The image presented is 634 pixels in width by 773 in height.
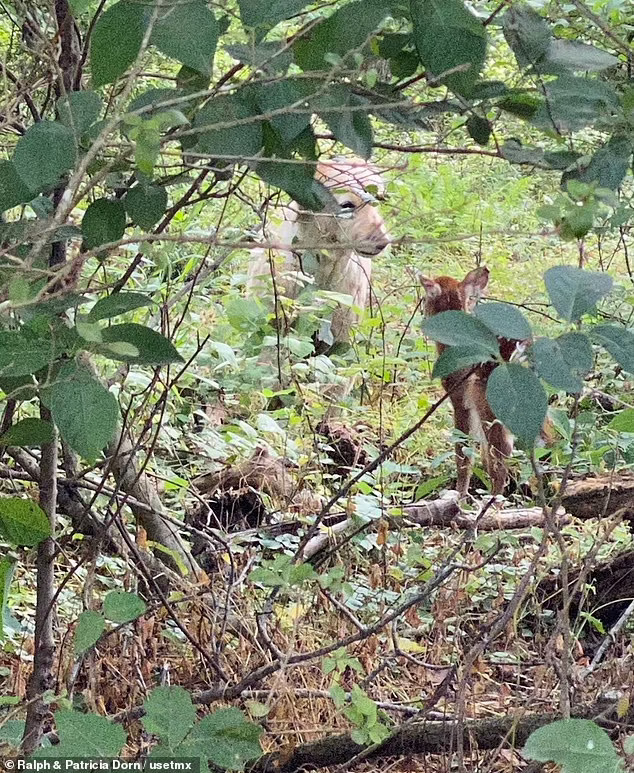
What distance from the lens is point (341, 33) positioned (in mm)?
792

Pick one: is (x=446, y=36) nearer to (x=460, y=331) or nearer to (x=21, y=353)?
(x=460, y=331)

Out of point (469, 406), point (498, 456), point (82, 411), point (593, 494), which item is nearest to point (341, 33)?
point (82, 411)

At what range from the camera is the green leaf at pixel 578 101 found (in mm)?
790

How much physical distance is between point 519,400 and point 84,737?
449mm

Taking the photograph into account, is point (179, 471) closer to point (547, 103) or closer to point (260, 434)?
point (260, 434)

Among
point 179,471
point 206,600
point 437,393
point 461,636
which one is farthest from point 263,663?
point 437,393

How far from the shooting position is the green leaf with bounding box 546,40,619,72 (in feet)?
2.68

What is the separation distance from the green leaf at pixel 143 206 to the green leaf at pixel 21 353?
17 cm

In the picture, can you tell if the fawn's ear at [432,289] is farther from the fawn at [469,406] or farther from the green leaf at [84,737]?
the green leaf at [84,737]

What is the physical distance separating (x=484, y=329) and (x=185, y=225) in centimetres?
190

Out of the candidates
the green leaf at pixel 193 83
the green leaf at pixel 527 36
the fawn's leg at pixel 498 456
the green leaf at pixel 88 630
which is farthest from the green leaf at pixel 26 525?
the fawn's leg at pixel 498 456

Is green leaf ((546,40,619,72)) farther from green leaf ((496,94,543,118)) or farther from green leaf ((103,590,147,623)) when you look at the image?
green leaf ((103,590,147,623))

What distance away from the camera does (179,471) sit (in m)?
2.67

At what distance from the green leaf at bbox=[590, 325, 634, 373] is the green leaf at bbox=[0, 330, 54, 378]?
45 cm
